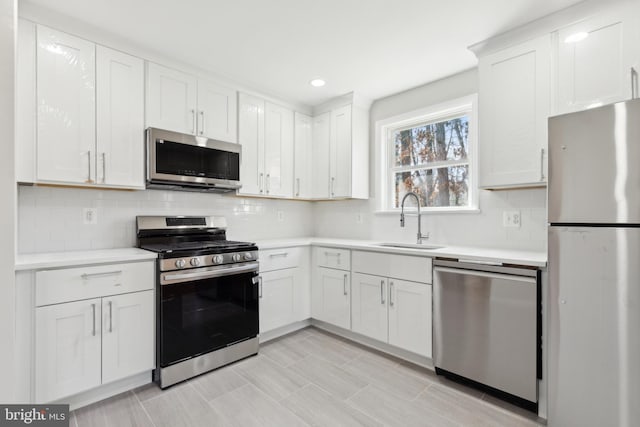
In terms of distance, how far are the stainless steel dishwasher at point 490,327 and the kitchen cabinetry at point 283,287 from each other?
53.2 inches

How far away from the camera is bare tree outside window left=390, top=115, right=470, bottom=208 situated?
2.94m

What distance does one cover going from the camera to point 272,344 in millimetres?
2904

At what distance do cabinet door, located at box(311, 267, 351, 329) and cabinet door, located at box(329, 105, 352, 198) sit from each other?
891mm

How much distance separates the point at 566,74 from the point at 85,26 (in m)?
3.22

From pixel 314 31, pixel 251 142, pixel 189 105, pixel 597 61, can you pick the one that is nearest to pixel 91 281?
pixel 189 105

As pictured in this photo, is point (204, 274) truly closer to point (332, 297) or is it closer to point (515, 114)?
point (332, 297)

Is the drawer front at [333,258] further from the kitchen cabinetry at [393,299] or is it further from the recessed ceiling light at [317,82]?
the recessed ceiling light at [317,82]

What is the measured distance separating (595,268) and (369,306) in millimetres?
1610

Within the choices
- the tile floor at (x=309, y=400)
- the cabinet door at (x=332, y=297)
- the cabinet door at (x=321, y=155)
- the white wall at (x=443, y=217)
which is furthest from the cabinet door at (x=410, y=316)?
the cabinet door at (x=321, y=155)

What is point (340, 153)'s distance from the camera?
3.45 meters

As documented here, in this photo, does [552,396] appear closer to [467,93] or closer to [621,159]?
[621,159]

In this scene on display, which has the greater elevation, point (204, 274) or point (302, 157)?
point (302, 157)

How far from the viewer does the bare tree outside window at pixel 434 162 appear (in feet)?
9.63

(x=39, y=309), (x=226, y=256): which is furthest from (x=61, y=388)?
(x=226, y=256)
